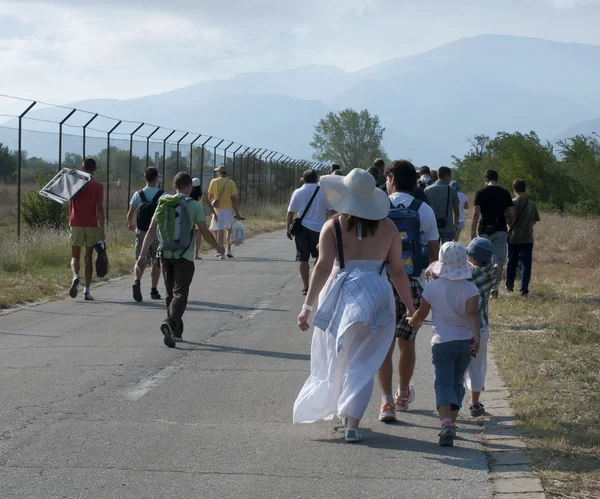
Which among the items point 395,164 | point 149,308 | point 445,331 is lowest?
point 149,308

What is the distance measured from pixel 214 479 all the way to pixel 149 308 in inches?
308

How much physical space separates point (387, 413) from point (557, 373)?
234cm

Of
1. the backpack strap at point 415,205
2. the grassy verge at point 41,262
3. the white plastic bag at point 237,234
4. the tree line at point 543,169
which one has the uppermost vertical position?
the tree line at point 543,169

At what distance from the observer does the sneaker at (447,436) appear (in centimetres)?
619

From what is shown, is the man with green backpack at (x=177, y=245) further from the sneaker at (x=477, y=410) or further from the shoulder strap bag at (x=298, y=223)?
the sneaker at (x=477, y=410)

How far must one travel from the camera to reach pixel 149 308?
13055mm

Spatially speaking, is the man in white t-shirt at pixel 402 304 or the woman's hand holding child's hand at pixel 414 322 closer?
the woman's hand holding child's hand at pixel 414 322

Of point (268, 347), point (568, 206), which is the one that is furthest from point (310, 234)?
point (568, 206)

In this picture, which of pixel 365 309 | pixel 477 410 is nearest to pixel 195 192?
pixel 477 410

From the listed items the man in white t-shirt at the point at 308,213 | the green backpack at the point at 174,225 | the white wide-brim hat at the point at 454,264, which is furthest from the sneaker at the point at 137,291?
the white wide-brim hat at the point at 454,264

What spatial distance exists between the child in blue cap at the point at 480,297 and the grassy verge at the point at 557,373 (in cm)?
32

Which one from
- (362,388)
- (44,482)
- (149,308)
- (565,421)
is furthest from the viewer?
(149,308)

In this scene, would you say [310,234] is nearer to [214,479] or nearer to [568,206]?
[214,479]

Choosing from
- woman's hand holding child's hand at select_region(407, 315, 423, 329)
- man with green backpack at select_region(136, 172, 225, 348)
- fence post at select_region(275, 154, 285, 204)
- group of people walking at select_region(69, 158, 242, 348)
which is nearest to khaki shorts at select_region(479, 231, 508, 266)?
group of people walking at select_region(69, 158, 242, 348)
